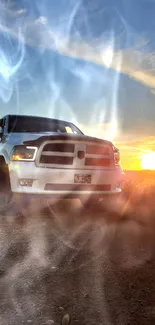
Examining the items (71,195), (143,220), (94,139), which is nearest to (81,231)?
(71,195)

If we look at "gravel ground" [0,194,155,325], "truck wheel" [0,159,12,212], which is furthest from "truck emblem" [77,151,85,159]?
"truck wheel" [0,159,12,212]

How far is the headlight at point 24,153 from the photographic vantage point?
5.61 metres

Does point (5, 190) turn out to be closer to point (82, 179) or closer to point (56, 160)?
point (56, 160)

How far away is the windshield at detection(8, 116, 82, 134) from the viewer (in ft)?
23.2

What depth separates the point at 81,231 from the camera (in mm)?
4902

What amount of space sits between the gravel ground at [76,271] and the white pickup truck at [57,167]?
0.47 meters

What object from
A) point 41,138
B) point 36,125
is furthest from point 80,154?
point 36,125

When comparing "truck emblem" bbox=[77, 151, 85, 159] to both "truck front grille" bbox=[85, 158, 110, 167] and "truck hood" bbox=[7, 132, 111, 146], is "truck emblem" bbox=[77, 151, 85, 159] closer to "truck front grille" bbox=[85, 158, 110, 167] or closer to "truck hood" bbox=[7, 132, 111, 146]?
"truck front grille" bbox=[85, 158, 110, 167]

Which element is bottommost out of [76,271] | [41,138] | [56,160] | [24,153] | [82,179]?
[76,271]

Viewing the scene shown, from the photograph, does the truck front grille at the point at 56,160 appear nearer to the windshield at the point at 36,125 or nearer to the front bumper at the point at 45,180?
the front bumper at the point at 45,180

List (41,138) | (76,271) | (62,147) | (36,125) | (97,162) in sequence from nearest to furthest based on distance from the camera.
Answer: (76,271) < (41,138) < (62,147) < (97,162) < (36,125)

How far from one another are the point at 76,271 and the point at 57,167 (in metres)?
2.67

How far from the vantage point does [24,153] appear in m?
5.63

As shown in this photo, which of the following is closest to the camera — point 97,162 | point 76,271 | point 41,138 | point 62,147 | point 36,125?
point 76,271
